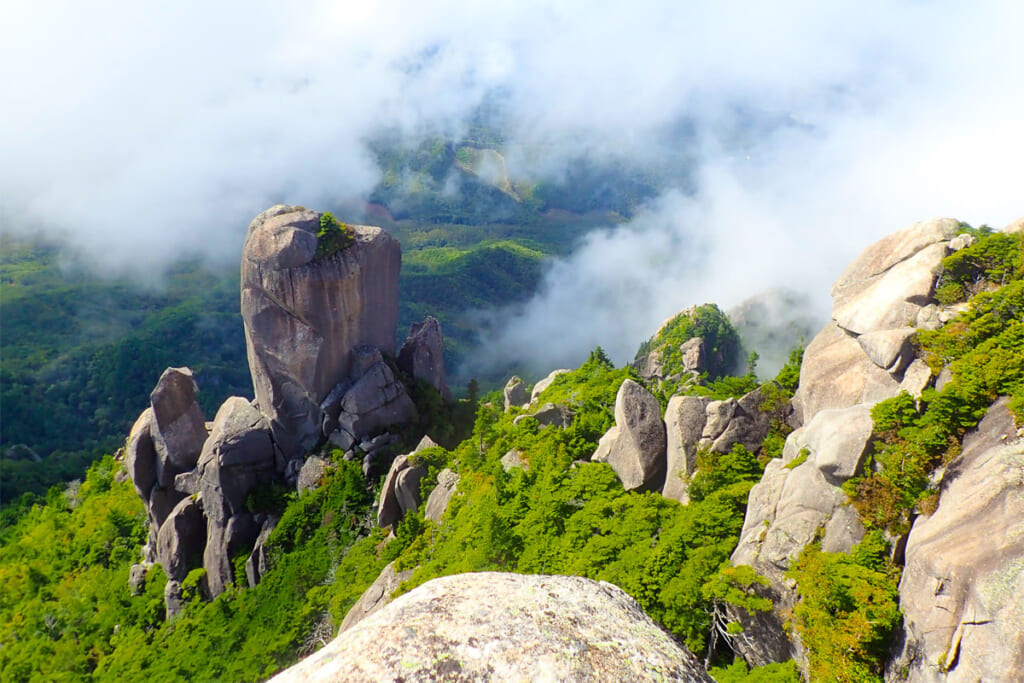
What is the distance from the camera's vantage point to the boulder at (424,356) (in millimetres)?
63469

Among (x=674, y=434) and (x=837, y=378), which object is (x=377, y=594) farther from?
(x=837, y=378)

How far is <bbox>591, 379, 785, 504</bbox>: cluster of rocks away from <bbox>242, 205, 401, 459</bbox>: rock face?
2940 cm

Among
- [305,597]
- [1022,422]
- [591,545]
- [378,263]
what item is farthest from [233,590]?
[1022,422]

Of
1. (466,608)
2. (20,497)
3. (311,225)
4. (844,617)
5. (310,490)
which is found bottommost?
(20,497)

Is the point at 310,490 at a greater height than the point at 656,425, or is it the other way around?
the point at 656,425

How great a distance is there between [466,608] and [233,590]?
5275cm

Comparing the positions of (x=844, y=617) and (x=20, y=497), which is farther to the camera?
(x=20, y=497)


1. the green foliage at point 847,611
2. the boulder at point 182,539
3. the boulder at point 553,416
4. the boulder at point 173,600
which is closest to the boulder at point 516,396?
the boulder at point 553,416

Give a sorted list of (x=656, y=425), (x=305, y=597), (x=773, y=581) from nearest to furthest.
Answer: (x=773, y=581), (x=656, y=425), (x=305, y=597)

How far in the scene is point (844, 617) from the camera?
21.3m

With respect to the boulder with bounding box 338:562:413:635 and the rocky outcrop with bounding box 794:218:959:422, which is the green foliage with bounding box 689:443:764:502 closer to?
the rocky outcrop with bounding box 794:218:959:422

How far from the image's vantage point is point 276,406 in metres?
56.7

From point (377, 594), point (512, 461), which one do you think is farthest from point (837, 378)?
point (377, 594)

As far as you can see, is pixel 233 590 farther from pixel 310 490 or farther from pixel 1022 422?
pixel 1022 422
